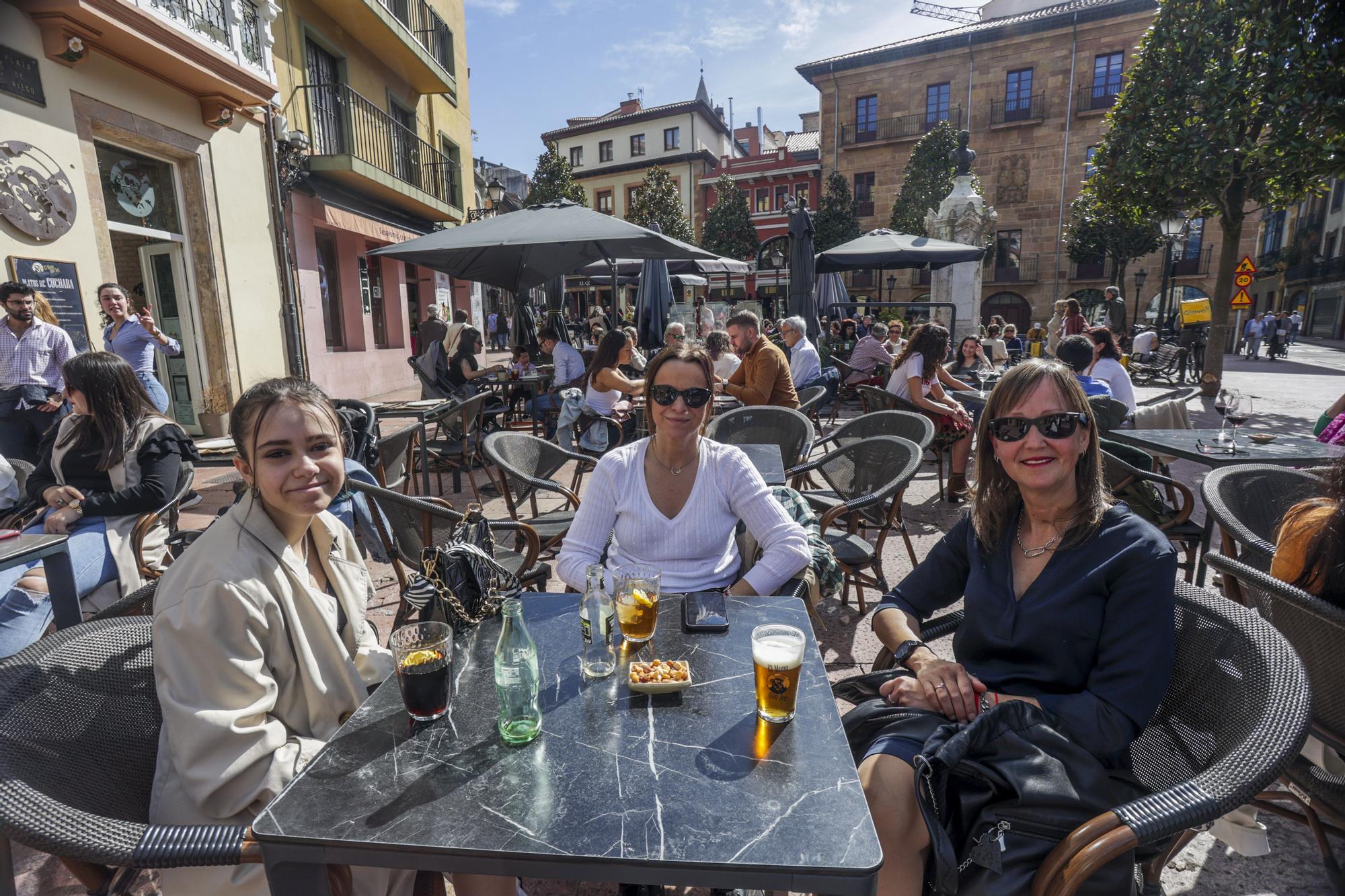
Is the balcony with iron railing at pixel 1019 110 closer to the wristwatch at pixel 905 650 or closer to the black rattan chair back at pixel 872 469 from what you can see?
the black rattan chair back at pixel 872 469

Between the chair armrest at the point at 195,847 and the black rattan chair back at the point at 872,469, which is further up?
the black rattan chair back at the point at 872,469

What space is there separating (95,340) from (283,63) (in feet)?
17.9

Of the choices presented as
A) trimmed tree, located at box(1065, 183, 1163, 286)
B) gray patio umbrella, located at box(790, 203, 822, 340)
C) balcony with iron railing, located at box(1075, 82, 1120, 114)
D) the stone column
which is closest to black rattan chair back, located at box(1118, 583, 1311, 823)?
gray patio umbrella, located at box(790, 203, 822, 340)

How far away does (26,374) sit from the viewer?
4914 mm

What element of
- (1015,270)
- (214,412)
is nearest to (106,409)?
(214,412)

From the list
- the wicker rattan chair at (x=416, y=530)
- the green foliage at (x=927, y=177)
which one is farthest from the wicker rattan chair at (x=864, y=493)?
the green foliage at (x=927, y=177)

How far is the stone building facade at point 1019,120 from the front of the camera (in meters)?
25.7

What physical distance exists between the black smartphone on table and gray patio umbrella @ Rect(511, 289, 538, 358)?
8.63 m

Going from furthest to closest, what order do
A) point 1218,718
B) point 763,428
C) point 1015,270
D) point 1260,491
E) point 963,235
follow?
point 1015,270, point 963,235, point 763,428, point 1260,491, point 1218,718

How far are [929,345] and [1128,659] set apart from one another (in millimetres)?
4212

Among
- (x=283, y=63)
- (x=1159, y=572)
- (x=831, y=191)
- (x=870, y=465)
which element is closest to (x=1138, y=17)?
(x=831, y=191)

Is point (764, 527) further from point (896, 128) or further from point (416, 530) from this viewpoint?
point (896, 128)

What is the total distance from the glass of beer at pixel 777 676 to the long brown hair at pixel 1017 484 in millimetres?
759

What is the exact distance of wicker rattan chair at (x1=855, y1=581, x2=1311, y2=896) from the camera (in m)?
1.12
